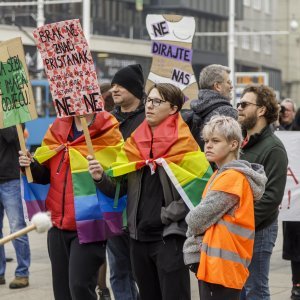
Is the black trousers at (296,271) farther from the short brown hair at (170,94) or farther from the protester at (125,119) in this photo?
the short brown hair at (170,94)

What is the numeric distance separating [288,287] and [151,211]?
12.6 ft

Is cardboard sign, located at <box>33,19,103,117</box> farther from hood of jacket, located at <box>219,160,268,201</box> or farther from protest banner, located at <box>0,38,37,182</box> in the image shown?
hood of jacket, located at <box>219,160,268,201</box>

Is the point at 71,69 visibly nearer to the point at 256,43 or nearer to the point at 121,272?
the point at 121,272

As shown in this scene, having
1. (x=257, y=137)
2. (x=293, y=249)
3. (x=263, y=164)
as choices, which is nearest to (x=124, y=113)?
(x=257, y=137)

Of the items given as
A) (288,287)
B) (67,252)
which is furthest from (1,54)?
(288,287)

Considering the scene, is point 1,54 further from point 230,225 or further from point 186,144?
point 230,225

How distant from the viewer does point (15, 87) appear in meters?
7.29

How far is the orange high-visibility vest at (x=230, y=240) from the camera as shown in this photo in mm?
5793

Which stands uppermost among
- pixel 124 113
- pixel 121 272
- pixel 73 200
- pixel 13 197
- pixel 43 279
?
pixel 124 113

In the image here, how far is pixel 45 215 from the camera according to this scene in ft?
14.5

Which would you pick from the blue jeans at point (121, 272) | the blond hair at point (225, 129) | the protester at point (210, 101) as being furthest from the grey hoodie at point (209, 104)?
the blond hair at point (225, 129)

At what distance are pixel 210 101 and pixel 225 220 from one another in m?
1.93

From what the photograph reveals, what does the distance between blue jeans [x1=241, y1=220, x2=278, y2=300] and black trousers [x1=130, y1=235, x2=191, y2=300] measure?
490 mm

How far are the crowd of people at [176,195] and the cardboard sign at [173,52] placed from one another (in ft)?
7.06
